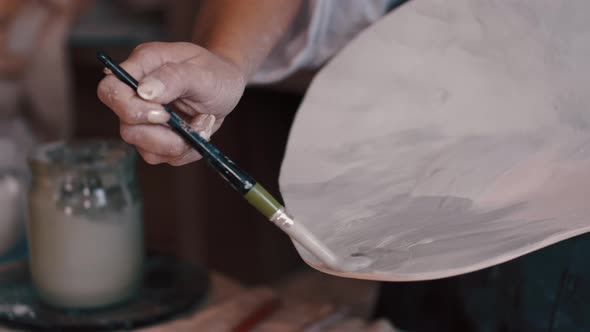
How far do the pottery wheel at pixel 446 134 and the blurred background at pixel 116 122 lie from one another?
58 cm

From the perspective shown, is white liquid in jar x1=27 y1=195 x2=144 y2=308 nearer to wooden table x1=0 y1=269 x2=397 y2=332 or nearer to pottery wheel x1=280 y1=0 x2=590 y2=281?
wooden table x1=0 y1=269 x2=397 y2=332

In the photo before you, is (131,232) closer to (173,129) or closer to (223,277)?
(223,277)

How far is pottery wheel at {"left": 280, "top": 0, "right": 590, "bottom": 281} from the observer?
17.1 inches

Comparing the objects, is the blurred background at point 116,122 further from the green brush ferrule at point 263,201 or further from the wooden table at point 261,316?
the green brush ferrule at point 263,201

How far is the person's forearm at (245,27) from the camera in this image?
52 cm

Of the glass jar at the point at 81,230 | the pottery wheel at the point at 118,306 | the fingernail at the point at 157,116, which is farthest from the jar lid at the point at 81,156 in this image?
the fingernail at the point at 157,116

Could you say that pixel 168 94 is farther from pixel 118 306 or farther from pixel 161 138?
pixel 118 306

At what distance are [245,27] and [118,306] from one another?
275mm

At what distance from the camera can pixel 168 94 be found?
0.39m

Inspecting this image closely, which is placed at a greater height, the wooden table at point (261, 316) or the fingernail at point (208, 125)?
the fingernail at point (208, 125)

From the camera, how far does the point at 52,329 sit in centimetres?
57

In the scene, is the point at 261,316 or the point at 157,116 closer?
the point at 157,116

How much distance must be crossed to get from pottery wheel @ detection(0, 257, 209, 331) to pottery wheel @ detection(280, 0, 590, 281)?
0.18 m

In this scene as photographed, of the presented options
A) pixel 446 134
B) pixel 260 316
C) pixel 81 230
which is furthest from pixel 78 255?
pixel 446 134
